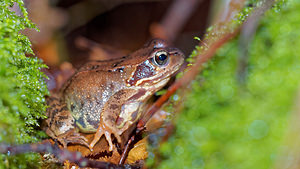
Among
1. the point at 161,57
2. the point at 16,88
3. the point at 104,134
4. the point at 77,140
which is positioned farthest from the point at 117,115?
the point at 16,88

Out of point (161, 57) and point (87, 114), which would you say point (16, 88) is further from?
point (161, 57)

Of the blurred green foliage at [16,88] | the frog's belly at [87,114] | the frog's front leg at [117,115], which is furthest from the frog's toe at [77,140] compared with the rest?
the blurred green foliage at [16,88]

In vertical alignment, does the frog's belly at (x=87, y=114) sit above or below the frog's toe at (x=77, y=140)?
above

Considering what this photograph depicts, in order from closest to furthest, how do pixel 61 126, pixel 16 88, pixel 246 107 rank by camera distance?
pixel 246 107
pixel 16 88
pixel 61 126

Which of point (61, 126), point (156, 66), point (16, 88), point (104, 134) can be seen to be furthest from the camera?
point (156, 66)

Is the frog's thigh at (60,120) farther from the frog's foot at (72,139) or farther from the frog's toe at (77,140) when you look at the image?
the frog's toe at (77,140)

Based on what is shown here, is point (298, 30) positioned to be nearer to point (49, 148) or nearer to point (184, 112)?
point (184, 112)

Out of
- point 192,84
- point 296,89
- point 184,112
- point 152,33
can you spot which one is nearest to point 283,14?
point 296,89
